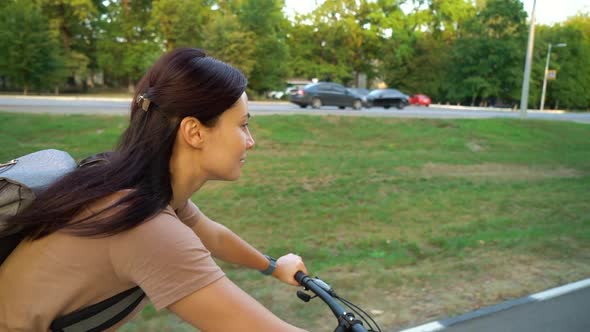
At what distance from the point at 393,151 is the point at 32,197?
1162cm

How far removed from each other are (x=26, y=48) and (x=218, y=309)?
43.0m

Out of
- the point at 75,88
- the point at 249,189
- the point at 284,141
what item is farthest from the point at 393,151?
the point at 75,88

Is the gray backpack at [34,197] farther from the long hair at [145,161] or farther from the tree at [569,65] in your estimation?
the tree at [569,65]

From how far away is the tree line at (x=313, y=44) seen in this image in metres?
41.6

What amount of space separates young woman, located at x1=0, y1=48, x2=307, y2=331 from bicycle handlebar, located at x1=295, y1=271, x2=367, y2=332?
24 centimetres

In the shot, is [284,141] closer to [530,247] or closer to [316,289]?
[530,247]

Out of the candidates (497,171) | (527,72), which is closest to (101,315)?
(497,171)

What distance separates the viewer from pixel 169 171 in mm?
1460

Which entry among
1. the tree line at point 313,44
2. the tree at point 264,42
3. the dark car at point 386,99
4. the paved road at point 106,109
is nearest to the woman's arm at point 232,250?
the paved road at point 106,109

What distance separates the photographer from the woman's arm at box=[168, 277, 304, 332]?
1233 millimetres

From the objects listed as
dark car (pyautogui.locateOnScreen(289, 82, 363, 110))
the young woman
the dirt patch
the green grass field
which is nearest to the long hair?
the young woman

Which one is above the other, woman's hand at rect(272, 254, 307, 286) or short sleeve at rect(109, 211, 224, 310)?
short sleeve at rect(109, 211, 224, 310)

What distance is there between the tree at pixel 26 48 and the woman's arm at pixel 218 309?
138 ft

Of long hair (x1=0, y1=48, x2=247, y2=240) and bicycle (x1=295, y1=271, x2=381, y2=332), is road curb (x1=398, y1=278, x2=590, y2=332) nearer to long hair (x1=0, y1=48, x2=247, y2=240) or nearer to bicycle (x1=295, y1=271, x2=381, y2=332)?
bicycle (x1=295, y1=271, x2=381, y2=332)
